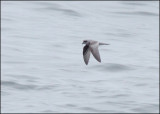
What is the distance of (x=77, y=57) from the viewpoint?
61.0 feet

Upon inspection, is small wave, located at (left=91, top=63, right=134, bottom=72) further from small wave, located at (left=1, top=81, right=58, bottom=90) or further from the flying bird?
the flying bird

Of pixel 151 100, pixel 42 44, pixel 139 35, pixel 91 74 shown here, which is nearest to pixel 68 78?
pixel 91 74

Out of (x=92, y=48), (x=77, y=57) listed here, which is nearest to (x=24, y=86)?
(x=77, y=57)

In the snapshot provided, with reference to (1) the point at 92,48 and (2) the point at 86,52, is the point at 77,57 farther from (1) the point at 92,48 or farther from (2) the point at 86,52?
(1) the point at 92,48

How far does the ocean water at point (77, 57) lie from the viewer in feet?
48.0

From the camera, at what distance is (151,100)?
14.8 metres

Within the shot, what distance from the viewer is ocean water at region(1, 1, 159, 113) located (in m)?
14.6

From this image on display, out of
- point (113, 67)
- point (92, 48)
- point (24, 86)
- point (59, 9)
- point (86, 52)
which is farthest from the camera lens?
point (59, 9)

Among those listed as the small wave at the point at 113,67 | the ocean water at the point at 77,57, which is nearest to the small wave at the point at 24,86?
the ocean water at the point at 77,57

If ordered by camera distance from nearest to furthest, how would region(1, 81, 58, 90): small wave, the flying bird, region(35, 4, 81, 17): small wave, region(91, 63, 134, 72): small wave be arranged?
the flying bird
region(1, 81, 58, 90): small wave
region(91, 63, 134, 72): small wave
region(35, 4, 81, 17): small wave

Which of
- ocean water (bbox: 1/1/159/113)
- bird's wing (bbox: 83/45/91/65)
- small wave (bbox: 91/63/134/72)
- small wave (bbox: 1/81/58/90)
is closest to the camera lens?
bird's wing (bbox: 83/45/91/65)

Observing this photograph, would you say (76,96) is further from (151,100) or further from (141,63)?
(141,63)

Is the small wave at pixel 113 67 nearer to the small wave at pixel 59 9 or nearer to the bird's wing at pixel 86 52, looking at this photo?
the bird's wing at pixel 86 52

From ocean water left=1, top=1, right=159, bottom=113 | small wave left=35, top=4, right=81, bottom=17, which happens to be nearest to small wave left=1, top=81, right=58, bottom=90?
ocean water left=1, top=1, right=159, bottom=113
